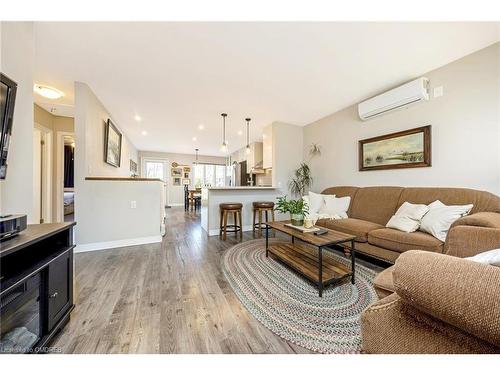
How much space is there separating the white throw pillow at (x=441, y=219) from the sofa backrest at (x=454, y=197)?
13 centimetres

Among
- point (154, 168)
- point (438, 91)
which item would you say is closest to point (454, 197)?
point (438, 91)

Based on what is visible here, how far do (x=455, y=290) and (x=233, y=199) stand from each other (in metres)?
3.70

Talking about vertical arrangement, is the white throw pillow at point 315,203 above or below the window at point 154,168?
below

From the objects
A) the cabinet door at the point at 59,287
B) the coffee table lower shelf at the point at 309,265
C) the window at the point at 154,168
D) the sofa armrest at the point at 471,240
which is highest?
the window at the point at 154,168

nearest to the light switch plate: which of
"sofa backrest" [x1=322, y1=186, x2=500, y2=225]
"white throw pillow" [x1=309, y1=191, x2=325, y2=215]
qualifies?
"sofa backrest" [x1=322, y1=186, x2=500, y2=225]

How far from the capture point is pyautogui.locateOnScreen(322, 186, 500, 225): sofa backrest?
2035 mm

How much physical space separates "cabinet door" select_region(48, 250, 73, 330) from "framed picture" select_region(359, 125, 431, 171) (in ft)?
12.7

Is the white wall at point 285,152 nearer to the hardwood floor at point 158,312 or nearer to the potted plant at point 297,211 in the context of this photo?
the potted plant at point 297,211

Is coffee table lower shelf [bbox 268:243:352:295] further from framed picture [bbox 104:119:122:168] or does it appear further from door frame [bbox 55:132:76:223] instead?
door frame [bbox 55:132:76:223]

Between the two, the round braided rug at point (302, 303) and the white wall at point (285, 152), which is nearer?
the round braided rug at point (302, 303)

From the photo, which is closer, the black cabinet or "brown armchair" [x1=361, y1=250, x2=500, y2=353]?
"brown armchair" [x1=361, y1=250, x2=500, y2=353]

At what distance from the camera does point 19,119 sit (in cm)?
152

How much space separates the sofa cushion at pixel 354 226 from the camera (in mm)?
2420

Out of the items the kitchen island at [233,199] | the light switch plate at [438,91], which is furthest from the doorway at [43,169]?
the light switch plate at [438,91]
